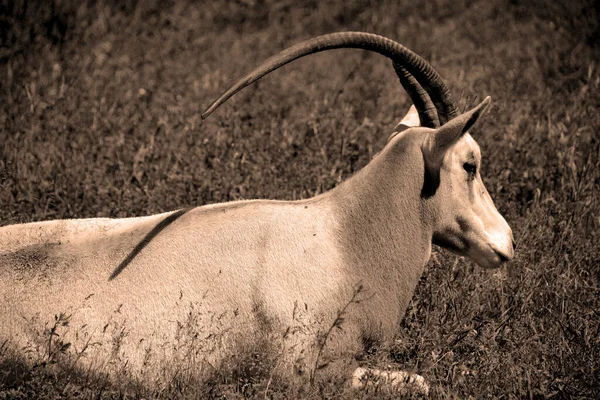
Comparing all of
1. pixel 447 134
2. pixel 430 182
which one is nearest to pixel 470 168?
pixel 430 182

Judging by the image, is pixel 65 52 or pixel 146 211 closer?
pixel 146 211

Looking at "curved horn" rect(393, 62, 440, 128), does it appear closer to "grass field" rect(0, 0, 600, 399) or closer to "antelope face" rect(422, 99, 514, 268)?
"antelope face" rect(422, 99, 514, 268)

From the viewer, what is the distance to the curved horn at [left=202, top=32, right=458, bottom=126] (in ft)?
16.1

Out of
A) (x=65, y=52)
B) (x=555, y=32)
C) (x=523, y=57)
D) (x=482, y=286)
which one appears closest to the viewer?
(x=482, y=286)

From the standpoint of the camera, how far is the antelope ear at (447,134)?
498 cm

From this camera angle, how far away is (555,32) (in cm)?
1281

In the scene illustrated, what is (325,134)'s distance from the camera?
862cm

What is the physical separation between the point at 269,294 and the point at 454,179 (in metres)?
1.39

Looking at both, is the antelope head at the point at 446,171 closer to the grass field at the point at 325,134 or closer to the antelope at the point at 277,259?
the antelope at the point at 277,259

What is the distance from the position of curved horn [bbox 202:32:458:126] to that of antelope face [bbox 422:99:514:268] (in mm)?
319

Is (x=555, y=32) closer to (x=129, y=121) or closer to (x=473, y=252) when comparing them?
(x=129, y=121)

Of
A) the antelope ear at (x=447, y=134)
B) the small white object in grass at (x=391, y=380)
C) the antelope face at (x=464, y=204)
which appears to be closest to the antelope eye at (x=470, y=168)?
the antelope face at (x=464, y=204)

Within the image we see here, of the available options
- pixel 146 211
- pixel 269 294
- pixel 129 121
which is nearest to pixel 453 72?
pixel 129 121

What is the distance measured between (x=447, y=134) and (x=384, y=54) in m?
0.69
